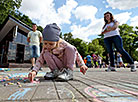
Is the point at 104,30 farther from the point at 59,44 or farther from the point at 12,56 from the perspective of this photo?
the point at 12,56

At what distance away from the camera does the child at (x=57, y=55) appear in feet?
5.47

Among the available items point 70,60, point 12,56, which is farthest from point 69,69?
point 12,56

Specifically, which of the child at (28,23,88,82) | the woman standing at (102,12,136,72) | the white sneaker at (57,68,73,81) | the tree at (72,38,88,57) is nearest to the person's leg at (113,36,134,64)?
the woman standing at (102,12,136,72)

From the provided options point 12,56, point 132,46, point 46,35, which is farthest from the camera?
point 132,46

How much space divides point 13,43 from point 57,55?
9.80 metres

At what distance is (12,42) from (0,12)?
309 cm

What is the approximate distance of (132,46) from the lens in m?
28.5

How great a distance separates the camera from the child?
1666 mm

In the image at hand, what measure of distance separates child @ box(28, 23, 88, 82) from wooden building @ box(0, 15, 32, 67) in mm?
7680

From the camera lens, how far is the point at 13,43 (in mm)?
10297

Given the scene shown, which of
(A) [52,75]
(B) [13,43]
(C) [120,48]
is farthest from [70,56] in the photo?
(B) [13,43]

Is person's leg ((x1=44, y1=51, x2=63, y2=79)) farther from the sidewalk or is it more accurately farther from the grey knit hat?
the sidewalk

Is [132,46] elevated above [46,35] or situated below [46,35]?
above

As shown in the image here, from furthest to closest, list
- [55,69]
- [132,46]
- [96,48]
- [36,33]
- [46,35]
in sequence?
[96,48]
[132,46]
[36,33]
[55,69]
[46,35]
